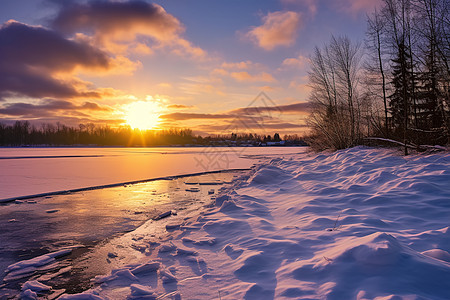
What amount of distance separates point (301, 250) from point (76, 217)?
5.34 metres

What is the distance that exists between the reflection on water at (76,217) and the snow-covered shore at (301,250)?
0.73 metres

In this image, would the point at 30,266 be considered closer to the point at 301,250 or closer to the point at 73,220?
the point at 73,220

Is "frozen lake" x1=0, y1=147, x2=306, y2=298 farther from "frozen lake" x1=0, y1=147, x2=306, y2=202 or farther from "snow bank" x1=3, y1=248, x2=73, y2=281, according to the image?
"frozen lake" x1=0, y1=147, x2=306, y2=202

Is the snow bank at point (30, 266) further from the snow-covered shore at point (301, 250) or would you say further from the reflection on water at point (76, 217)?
the snow-covered shore at point (301, 250)

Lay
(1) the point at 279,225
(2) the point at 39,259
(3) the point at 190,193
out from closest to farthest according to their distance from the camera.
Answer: (2) the point at 39,259, (1) the point at 279,225, (3) the point at 190,193

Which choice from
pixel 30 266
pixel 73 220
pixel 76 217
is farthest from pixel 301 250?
pixel 76 217

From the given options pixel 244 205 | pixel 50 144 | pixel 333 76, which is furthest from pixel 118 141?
pixel 244 205

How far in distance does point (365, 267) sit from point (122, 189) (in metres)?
9.42

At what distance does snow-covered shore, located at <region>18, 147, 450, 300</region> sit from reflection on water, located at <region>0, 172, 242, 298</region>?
732mm

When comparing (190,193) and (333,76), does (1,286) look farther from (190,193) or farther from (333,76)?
(333,76)

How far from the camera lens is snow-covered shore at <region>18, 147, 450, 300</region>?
8.05 ft

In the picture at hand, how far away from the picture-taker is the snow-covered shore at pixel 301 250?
2455 millimetres

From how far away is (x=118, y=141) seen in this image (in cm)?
12194

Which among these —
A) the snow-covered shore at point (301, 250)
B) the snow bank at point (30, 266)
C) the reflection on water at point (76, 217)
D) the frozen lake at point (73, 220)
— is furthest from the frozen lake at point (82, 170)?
the snow-covered shore at point (301, 250)
